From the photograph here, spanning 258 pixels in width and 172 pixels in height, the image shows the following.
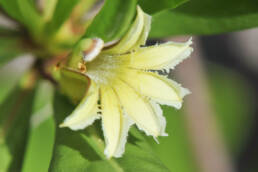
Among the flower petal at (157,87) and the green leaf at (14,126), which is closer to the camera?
the flower petal at (157,87)

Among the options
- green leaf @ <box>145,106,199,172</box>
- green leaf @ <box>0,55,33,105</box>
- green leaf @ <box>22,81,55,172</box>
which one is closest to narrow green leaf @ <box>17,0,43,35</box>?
green leaf @ <box>22,81,55,172</box>

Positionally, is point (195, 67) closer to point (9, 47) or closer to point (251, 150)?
point (9, 47)

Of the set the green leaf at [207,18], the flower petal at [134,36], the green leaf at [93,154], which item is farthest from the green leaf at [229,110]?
the flower petal at [134,36]

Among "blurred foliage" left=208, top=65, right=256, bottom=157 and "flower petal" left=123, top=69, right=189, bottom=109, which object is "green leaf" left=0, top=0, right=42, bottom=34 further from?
"blurred foliage" left=208, top=65, right=256, bottom=157

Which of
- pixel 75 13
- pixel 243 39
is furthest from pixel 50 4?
pixel 243 39

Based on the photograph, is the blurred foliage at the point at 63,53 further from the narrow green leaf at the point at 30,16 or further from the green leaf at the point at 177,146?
the green leaf at the point at 177,146

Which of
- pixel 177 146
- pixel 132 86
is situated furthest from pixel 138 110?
pixel 177 146
